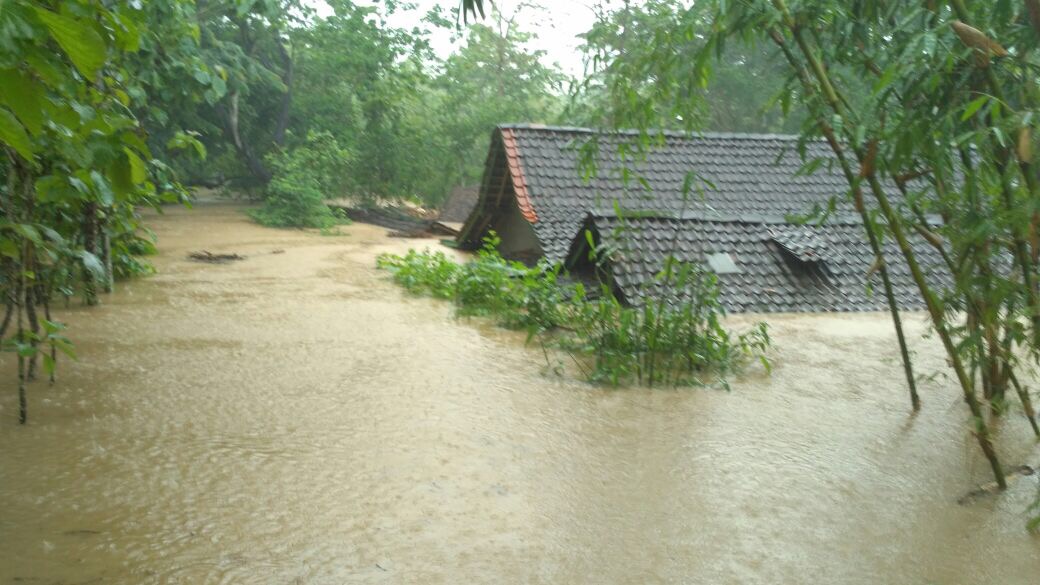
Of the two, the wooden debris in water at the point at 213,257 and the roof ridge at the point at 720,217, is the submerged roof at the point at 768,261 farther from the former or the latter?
the wooden debris in water at the point at 213,257

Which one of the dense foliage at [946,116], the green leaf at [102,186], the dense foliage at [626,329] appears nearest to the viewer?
the dense foliage at [946,116]

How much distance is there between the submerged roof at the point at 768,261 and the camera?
29.9ft

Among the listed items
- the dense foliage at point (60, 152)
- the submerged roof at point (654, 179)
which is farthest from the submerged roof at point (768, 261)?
the dense foliage at point (60, 152)

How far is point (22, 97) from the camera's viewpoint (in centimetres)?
178

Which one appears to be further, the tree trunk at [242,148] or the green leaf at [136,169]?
the tree trunk at [242,148]

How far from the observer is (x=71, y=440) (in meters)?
4.38

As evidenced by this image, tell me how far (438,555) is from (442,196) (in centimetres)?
1922

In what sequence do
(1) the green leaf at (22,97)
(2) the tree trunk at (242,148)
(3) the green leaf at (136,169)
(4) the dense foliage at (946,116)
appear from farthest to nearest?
(2) the tree trunk at (242,148) → (4) the dense foliage at (946,116) → (3) the green leaf at (136,169) → (1) the green leaf at (22,97)

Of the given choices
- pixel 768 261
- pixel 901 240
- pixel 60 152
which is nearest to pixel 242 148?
pixel 768 261

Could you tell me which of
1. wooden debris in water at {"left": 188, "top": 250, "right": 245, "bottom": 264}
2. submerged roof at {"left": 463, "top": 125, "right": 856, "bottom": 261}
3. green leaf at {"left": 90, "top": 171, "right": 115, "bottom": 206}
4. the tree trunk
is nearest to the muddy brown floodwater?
green leaf at {"left": 90, "top": 171, "right": 115, "bottom": 206}

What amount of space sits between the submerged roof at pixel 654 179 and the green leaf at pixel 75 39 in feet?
30.7

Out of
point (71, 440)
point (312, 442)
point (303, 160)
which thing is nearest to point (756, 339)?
point (312, 442)

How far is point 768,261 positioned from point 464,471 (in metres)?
6.29

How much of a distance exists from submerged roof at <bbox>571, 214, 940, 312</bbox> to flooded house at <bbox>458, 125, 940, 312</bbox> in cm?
1
